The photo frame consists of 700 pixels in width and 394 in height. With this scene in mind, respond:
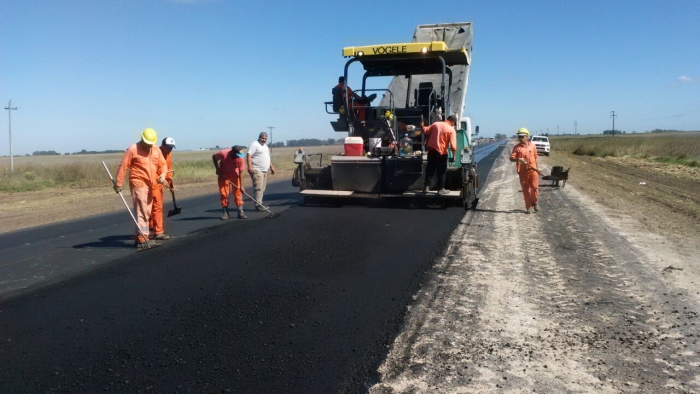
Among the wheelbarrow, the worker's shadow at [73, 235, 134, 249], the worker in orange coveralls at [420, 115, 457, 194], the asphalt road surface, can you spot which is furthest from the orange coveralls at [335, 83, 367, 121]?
the wheelbarrow

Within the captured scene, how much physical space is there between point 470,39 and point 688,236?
7.53 m

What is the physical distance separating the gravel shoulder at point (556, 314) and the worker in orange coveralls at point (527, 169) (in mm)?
1575

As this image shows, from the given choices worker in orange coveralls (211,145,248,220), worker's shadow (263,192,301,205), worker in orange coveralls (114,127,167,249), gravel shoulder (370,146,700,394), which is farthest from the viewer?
worker's shadow (263,192,301,205)

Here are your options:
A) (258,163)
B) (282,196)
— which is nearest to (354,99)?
(258,163)

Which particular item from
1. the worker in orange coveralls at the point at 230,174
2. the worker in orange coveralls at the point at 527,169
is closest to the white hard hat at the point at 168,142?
the worker in orange coveralls at the point at 230,174

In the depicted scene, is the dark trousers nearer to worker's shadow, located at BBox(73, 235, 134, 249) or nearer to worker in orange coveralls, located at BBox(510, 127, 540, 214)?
worker in orange coveralls, located at BBox(510, 127, 540, 214)

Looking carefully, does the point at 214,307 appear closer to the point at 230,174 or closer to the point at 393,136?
the point at 230,174

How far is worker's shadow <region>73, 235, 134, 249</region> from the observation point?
8.12m

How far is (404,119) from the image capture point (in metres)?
11.5

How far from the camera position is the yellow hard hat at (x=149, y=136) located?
7.76m

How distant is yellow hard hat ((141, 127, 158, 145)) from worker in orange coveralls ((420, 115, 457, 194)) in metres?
4.71

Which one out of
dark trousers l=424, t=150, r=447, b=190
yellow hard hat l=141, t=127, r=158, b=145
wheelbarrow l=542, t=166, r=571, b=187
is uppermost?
yellow hard hat l=141, t=127, r=158, b=145

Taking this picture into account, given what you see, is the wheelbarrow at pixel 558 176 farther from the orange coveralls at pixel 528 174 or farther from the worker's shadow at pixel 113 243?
the worker's shadow at pixel 113 243

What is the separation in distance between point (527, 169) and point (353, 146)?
3367 millimetres
